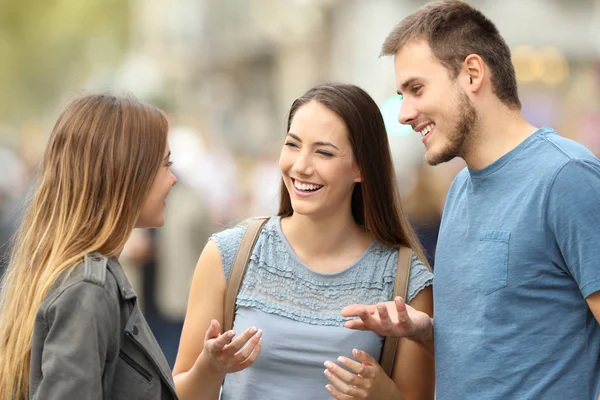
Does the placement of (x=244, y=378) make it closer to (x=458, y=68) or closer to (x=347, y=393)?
(x=347, y=393)

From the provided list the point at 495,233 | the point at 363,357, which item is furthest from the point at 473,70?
the point at 363,357

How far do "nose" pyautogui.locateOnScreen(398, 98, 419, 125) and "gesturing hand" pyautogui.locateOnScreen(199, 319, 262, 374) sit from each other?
93cm

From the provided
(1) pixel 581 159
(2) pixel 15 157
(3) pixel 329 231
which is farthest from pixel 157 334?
(2) pixel 15 157

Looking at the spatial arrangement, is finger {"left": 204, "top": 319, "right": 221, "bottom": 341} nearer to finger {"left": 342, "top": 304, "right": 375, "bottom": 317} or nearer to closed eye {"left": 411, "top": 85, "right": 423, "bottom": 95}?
finger {"left": 342, "top": 304, "right": 375, "bottom": 317}

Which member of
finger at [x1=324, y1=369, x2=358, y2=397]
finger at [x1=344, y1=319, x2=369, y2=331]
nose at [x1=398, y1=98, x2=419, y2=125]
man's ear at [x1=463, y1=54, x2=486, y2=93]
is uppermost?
man's ear at [x1=463, y1=54, x2=486, y2=93]

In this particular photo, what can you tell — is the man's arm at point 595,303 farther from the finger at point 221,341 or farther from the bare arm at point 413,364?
the finger at point 221,341

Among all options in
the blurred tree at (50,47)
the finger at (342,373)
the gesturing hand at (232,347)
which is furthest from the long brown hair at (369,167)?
the blurred tree at (50,47)

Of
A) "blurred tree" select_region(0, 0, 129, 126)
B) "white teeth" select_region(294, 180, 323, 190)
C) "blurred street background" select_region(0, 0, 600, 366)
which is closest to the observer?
"white teeth" select_region(294, 180, 323, 190)

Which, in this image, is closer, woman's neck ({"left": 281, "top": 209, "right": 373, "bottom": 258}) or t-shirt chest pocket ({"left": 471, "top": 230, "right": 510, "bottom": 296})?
t-shirt chest pocket ({"left": 471, "top": 230, "right": 510, "bottom": 296})

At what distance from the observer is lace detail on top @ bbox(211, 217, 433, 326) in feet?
12.9

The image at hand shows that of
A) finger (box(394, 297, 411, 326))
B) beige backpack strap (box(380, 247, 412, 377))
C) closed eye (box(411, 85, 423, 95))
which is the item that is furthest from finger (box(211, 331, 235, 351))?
closed eye (box(411, 85, 423, 95))

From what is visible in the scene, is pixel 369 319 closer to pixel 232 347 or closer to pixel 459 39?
pixel 232 347

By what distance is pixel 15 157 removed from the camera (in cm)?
2020

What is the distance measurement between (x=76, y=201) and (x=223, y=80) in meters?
33.3
